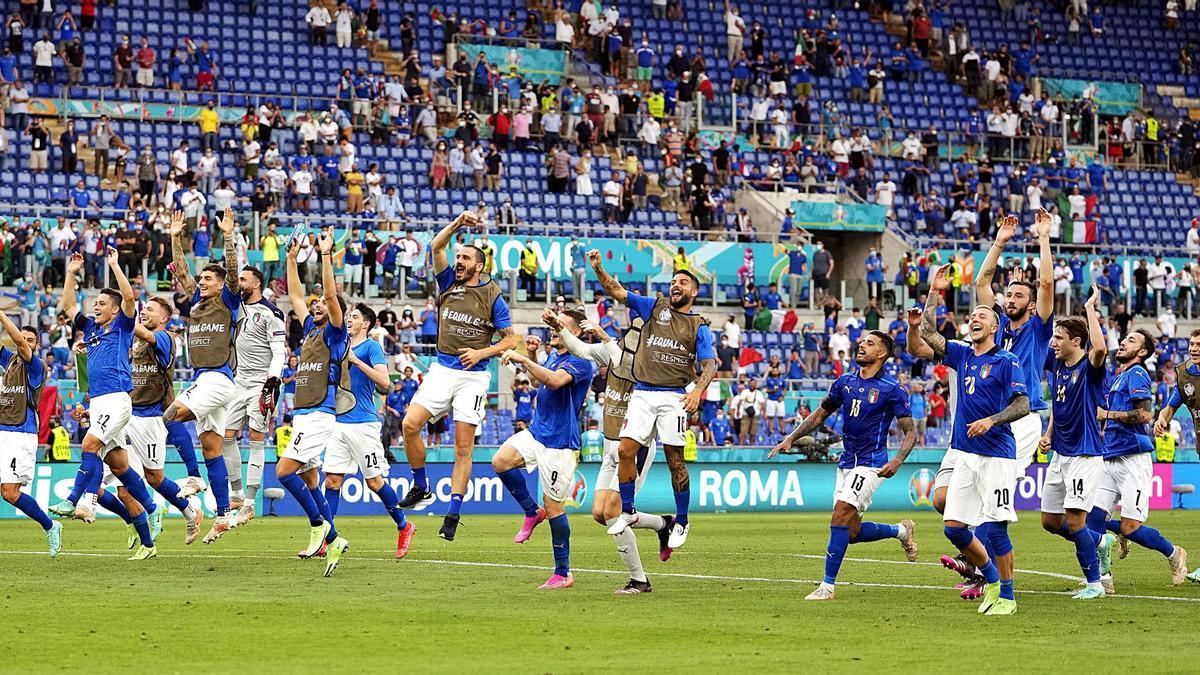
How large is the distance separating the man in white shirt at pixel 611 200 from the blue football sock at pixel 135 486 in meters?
27.2

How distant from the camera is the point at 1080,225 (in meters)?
51.6

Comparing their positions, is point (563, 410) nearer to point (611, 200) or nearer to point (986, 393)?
point (986, 393)

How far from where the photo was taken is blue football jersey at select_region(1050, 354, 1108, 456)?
15875mm

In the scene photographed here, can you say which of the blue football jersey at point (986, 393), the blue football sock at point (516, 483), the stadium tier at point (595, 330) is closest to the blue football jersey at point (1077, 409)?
the stadium tier at point (595, 330)

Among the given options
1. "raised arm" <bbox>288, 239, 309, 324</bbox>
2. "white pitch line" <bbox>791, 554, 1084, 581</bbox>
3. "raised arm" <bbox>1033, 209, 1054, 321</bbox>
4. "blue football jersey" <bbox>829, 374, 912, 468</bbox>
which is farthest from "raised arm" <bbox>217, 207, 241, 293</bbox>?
"raised arm" <bbox>1033, 209, 1054, 321</bbox>

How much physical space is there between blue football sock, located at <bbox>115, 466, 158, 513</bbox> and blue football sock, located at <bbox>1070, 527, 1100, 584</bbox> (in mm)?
9307

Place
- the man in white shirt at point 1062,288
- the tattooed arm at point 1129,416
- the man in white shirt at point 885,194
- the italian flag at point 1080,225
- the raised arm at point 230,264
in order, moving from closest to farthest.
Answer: the tattooed arm at point 1129,416 → the raised arm at point 230,264 → the man in white shirt at point 1062,288 → the man in white shirt at point 885,194 → the italian flag at point 1080,225

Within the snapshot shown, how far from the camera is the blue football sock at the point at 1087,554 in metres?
15.5

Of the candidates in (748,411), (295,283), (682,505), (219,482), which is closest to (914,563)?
(682,505)

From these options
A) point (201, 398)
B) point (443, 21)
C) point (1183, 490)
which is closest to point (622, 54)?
point (443, 21)

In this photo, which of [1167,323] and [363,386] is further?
[1167,323]

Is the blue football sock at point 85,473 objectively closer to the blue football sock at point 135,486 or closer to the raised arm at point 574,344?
the blue football sock at point 135,486

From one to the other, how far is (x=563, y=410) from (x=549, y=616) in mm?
3051

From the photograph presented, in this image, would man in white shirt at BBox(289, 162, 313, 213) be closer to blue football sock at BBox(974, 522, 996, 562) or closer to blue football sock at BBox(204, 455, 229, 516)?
blue football sock at BBox(204, 455, 229, 516)
